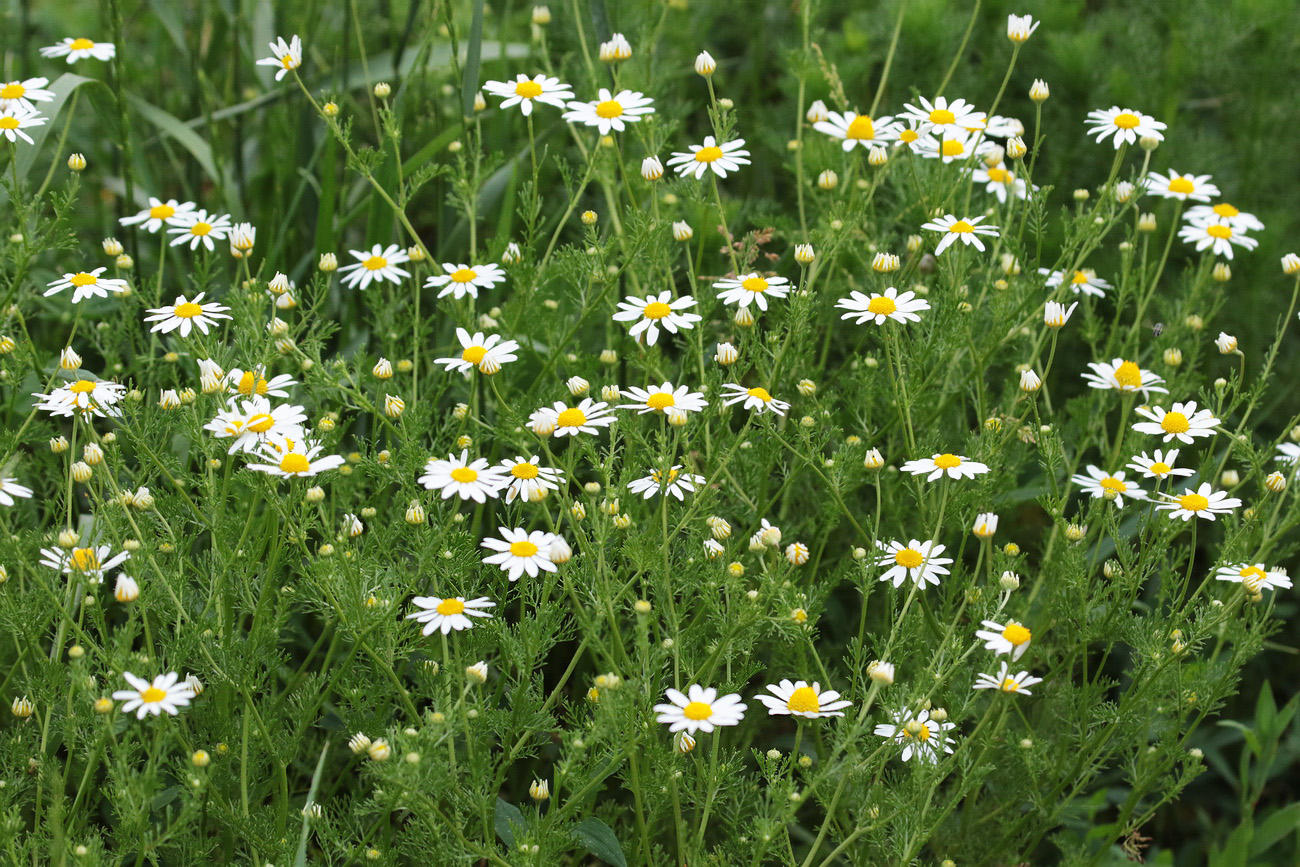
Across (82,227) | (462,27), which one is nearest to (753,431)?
(462,27)

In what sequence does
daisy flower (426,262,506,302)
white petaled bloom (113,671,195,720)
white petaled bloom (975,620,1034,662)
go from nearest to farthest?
white petaled bloom (113,671,195,720) → white petaled bloom (975,620,1034,662) → daisy flower (426,262,506,302)

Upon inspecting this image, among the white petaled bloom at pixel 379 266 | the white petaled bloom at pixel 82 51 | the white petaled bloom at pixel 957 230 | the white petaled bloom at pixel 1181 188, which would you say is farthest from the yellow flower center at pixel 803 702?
the white petaled bloom at pixel 82 51

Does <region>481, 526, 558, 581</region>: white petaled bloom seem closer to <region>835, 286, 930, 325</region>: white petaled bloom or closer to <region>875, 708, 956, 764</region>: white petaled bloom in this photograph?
<region>875, 708, 956, 764</region>: white petaled bloom

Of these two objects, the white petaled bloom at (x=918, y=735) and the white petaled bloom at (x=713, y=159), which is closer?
the white petaled bloom at (x=918, y=735)

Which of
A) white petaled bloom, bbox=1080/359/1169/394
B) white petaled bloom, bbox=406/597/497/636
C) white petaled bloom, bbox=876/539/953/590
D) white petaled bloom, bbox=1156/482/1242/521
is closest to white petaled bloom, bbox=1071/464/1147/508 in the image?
white petaled bloom, bbox=1156/482/1242/521

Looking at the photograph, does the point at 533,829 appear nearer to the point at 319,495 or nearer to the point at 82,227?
the point at 319,495

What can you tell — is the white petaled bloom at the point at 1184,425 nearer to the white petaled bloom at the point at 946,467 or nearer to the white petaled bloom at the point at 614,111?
the white petaled bloom at the point at 946,467
